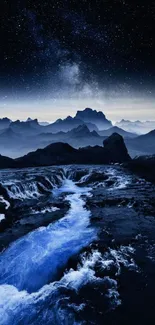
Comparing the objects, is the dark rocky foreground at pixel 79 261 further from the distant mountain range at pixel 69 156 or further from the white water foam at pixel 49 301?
the distant mountain range at pixel 69 156

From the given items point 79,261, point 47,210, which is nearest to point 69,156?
point 47,210

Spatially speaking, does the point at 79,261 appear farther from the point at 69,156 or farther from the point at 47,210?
the point at 69,156

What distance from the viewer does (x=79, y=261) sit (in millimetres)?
13234

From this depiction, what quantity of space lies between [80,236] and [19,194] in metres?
14.7

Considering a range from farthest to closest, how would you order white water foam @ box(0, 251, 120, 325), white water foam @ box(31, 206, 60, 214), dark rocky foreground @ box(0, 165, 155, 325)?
white water foam @ box(31, 206, 60, 214) < dark rocky foreground @ box(0, 165, 155, 325) < white water foam @ box(0, 251, 120, 325)

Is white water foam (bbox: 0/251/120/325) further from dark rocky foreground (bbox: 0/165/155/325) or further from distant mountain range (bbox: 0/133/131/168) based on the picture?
distant mountain range (bbox: 0/133/131/168)

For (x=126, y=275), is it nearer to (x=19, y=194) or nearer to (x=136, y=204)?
(x=136, y=204)

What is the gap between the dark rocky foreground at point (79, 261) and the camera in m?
9.56

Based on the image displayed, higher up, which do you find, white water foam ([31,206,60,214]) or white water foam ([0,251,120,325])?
white water foam ([31,206,60,214])

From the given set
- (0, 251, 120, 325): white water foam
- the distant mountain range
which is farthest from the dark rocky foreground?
the distant mountain range

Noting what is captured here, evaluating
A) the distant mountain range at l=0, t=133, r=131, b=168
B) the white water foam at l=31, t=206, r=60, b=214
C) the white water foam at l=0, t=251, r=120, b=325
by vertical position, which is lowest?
the white water foam at l=0, t=251, r=120, b=325

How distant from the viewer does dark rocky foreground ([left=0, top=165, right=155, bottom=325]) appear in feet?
31.4

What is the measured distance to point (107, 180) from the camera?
126ft

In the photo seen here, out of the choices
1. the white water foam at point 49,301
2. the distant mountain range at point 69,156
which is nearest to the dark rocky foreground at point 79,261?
the white water foam at point 49,301
